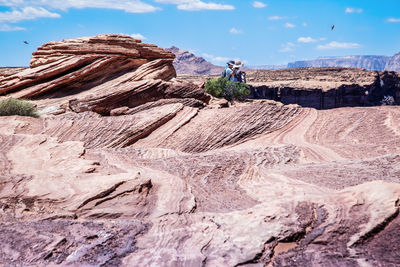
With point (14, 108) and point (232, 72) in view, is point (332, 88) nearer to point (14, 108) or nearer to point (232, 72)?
point (232, 72)

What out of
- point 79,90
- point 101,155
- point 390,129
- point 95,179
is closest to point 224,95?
point 79,90

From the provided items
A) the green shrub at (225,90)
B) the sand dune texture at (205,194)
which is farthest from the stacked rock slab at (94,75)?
the green shrub at (225,90)

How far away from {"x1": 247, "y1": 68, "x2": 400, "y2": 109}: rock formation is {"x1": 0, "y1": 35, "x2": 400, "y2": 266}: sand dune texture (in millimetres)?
60287

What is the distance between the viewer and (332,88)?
245 feet

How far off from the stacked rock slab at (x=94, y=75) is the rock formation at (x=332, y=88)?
53.7 m

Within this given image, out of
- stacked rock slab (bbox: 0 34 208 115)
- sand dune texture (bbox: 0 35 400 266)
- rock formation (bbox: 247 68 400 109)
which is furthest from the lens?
rock formation (bbox: 247 68 400 109)

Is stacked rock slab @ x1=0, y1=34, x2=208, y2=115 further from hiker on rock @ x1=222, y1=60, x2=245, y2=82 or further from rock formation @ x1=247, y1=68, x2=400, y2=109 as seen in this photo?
rock formation @ x1=247, y1=68, x2=400, y2=109

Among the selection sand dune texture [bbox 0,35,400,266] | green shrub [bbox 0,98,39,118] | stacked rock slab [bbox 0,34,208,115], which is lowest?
sand dune texture [bbox 0,35,400,266]

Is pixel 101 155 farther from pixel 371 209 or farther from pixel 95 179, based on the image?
pixel 371 209

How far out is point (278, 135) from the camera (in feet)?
49.0

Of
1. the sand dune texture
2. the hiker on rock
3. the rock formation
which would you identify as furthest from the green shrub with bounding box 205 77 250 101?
the rock formation

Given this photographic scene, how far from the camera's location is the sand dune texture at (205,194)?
3.96m

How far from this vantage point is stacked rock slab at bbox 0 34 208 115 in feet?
65.2

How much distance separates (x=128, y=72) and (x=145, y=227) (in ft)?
64.8
